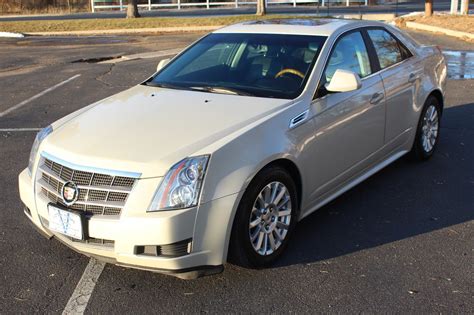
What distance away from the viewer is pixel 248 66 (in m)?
4.70

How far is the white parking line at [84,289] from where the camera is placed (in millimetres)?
→ 3387

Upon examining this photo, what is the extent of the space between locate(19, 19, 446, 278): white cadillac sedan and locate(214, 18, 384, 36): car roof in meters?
0.02

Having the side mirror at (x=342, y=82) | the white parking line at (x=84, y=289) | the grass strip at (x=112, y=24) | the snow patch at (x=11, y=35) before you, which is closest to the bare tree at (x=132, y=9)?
the grass strip at (x=112, y=24)

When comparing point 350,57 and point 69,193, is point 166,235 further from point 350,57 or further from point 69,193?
point 350,57

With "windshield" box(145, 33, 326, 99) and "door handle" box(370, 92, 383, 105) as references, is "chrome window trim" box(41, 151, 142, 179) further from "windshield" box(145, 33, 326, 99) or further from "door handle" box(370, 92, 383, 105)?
"door handle" box(370, 92, 383, 105)

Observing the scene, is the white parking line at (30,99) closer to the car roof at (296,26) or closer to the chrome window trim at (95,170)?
the car roof at (296,26)

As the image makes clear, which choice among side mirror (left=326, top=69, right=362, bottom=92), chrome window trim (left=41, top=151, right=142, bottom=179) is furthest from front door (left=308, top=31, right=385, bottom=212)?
chrome window trim (left=41, top=151, right=142, bottom=179)

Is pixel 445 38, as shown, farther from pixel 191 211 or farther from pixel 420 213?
pixel 191 211

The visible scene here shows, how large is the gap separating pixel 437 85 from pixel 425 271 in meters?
2.98

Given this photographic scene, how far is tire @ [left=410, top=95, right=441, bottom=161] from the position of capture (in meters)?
5.86

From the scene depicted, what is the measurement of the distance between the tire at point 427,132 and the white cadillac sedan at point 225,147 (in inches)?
14.3

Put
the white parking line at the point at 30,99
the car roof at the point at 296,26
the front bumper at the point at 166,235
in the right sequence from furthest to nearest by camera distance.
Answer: the white parking line at the point at 30,99 < the car roof at the point at 296,26 < the front bumper at the point at 166,235

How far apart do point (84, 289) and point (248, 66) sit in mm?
2255

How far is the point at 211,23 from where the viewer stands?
2481 centimetres
